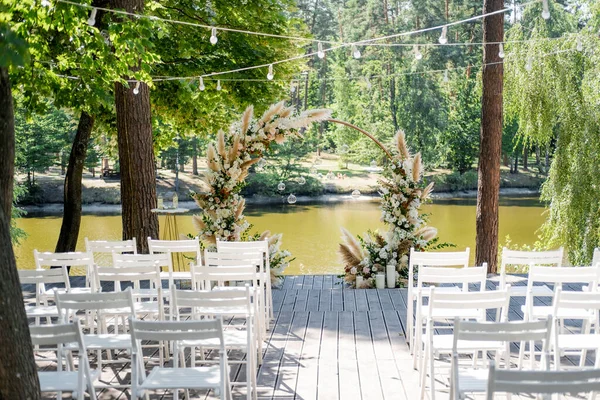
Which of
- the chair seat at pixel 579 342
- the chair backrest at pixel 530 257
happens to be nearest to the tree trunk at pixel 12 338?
the chair seat at pixel 579 342

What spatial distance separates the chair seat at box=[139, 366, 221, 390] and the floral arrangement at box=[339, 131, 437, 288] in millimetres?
5436

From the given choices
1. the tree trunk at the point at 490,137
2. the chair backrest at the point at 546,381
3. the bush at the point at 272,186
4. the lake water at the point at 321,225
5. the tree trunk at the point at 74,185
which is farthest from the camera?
the bush at the point at 272,186

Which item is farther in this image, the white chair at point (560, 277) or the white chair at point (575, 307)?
the white chair at point (560, 277)

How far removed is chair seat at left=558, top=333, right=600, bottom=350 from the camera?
4898 mm

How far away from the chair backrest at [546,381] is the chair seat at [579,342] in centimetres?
166

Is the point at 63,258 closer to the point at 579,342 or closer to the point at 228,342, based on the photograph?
the point at 228,342

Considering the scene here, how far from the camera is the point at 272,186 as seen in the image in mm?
34219

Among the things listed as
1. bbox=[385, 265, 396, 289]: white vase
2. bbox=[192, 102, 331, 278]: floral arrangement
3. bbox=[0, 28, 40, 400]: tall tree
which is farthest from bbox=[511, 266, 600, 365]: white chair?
bbox=[192, 102, 331, 278]: floral arrangement

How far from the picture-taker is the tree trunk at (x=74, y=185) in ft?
43.1

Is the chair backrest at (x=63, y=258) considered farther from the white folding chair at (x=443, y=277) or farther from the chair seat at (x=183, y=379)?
the white folding chair at (x=443, y=277)

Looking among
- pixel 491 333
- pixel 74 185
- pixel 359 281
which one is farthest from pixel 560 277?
pixel 74 185

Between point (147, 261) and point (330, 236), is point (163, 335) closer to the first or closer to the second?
point (147, 261)

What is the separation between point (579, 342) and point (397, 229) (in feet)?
15.9

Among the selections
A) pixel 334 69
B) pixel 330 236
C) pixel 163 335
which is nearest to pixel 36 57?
pixel 163 335
